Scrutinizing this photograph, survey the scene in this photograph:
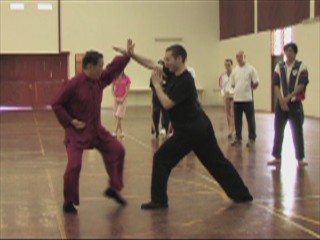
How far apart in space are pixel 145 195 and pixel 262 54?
22.5m

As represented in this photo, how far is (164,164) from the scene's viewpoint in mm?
7633

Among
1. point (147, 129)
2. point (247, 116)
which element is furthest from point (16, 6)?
point (247, 116)

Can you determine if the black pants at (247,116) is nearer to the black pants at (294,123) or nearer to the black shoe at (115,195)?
the black pants at (294,123)

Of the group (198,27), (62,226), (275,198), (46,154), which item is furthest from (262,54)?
(62,226)

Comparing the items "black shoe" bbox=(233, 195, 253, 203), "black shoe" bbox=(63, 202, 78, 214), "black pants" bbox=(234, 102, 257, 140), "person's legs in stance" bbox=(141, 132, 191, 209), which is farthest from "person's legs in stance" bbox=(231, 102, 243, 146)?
"black shoe" bbox=(63, 202, 78, 214)

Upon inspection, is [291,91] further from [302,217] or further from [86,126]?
[86,126]

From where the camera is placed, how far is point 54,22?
113 feet

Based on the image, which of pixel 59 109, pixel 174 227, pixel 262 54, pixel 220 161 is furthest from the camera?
pixel 262 54

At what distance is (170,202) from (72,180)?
4.51ft

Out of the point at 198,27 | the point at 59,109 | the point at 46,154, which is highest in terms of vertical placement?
the point at 198,27

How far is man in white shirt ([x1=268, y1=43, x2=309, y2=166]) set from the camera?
10664 millimetres

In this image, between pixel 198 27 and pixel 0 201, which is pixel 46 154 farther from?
pixel 198 27

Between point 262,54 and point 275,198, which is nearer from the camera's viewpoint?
point 275,198

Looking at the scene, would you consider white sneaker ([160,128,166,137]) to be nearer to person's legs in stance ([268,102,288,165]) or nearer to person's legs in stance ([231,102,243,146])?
person's legs in stance ([231,102,243,146])
